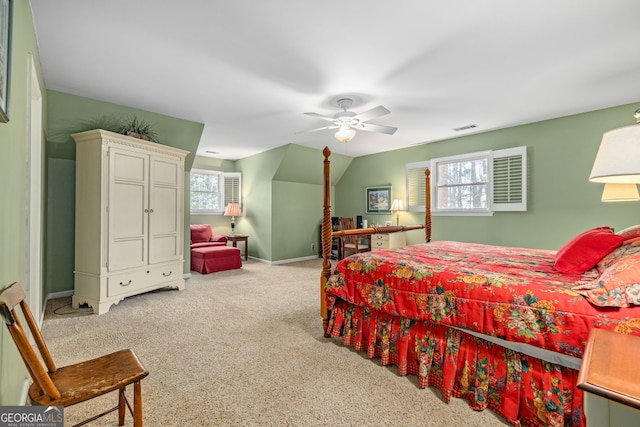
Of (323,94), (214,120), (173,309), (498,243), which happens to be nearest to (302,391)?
(173,309)

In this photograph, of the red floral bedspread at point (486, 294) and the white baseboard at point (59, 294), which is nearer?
the red floral bedspread at point (486, 294)

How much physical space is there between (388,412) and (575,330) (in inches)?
41.5

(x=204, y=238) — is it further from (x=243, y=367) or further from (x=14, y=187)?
(x=14, y=187)

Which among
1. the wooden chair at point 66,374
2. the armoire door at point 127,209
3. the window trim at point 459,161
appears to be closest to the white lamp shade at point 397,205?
the window trim at point 459,161

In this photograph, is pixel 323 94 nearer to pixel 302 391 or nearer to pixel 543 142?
pixel 302 391

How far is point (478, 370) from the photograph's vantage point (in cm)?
174

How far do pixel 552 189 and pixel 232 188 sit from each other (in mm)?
6355

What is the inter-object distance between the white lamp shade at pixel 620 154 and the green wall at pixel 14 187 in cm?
254

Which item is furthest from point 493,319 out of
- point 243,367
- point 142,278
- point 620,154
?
point 142,278

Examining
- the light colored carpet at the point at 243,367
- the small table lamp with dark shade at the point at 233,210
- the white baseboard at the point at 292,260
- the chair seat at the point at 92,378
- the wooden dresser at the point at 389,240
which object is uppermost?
the small table lamp with dark shade at the point at 233,210

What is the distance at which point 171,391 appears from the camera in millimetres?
1877

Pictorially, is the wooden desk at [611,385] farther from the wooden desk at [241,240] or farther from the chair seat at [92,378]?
the wooden desk at [241,240]

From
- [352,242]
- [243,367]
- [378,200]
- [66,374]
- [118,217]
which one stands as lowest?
[243,367]

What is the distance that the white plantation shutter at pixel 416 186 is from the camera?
5.75 m
